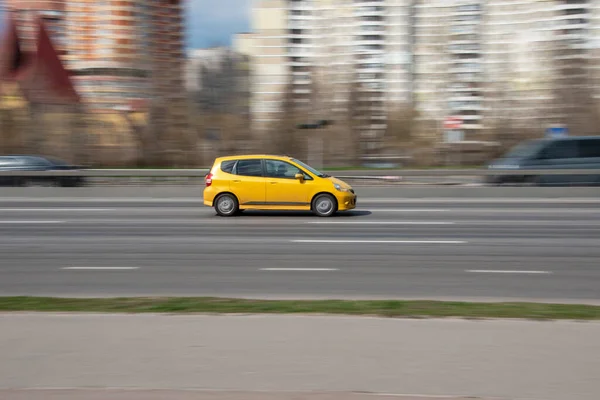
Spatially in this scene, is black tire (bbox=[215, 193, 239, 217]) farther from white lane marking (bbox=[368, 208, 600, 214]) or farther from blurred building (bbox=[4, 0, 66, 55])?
blurred building (bbox=[4, 0, 66, 55])

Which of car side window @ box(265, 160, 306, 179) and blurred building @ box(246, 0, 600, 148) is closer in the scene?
car side window @ box(265, 160, 306, 179)

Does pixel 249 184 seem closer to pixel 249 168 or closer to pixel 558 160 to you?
pixel 249 168

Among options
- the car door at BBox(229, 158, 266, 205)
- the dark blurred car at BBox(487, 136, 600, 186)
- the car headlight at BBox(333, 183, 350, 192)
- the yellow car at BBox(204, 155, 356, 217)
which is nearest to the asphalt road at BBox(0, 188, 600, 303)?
the yellow car at BBox(204, 155, 356, 217)

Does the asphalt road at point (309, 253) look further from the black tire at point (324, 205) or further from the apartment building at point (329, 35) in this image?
the apartment building at point (329, 35)

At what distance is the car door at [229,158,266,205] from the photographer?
59.3ft

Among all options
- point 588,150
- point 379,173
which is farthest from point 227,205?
point 588,150

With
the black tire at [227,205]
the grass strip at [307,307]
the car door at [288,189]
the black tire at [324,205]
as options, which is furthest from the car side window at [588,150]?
the grass strip at [307,307]

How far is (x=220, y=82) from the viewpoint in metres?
81.7

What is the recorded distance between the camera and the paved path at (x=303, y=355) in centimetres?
490

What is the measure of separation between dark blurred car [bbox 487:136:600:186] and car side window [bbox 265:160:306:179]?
9.56 m

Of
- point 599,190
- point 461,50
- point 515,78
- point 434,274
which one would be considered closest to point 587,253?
point 434,274

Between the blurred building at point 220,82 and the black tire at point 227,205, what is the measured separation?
117ft

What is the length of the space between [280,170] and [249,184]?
832 millimetres

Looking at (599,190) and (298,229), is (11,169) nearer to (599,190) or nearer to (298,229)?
(298,229)
